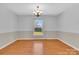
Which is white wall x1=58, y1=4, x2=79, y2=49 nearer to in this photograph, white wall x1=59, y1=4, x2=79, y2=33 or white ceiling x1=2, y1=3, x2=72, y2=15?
white wall x1=59, y1=4, x2=79, y2=33

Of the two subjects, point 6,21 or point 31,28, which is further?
point 31,28

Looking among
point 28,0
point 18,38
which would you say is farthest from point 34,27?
point 28,0

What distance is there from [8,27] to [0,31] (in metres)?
0.07

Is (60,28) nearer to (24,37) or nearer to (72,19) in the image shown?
(72,19)

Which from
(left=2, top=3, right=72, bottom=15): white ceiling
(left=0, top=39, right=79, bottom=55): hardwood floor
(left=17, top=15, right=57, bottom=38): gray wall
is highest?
(left=2, top=3, right=72, bottom=15): white ceiling

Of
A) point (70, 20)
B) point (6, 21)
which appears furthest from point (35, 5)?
point (70, 20)

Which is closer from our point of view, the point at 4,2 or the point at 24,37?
the point at 4,2

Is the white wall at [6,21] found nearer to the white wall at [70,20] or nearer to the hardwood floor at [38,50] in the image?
the hardwood floor at [38,50]

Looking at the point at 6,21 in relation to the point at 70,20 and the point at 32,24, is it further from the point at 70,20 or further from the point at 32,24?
the point at 70,20

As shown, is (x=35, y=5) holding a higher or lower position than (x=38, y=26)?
higher

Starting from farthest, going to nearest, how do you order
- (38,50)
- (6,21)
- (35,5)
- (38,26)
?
(38,26) → (38,50) → (6,21) → (35,5)

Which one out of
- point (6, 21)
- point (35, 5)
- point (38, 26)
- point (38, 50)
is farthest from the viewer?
point (38, 26)

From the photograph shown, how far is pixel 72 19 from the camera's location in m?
1.00

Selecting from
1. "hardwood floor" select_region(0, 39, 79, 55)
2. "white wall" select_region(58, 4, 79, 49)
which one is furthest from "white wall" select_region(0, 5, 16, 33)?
"white wall" select_region(58, 4, 79, 49)
